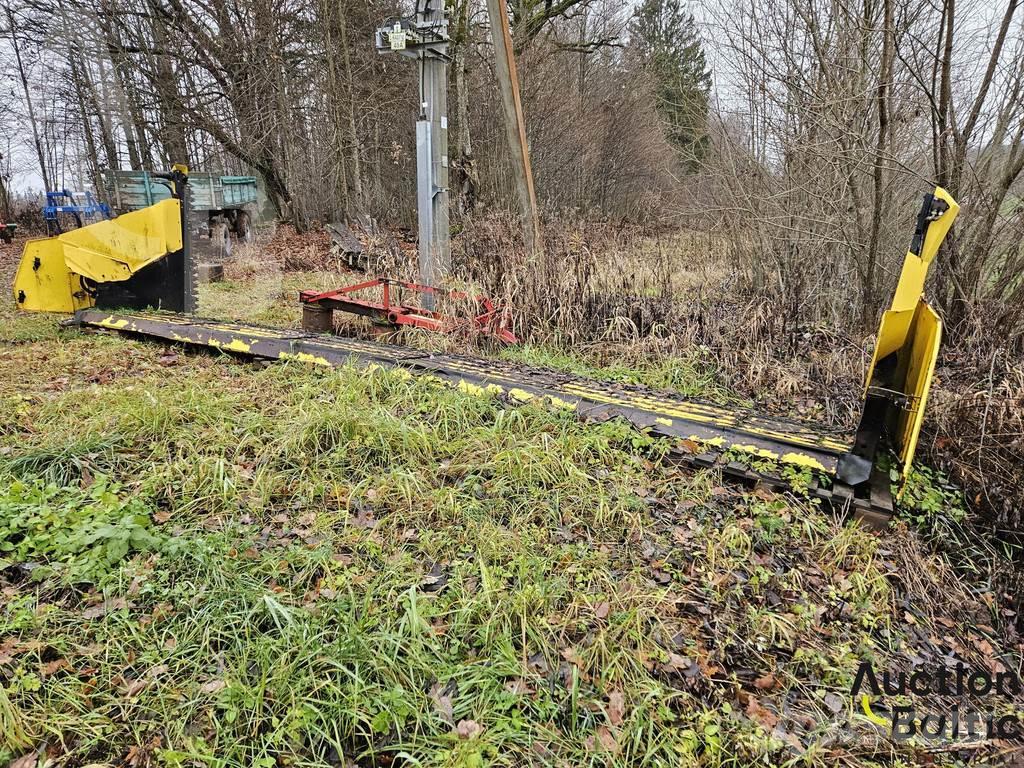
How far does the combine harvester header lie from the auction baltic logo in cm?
73

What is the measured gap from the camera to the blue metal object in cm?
1459

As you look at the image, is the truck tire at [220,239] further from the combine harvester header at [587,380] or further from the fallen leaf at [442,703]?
the fallen leaf at [442,703]

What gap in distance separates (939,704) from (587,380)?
2658mm

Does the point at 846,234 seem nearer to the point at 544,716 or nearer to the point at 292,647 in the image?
the point at 544,716

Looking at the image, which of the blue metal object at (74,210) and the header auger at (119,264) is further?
the blue metal object at (74,210)

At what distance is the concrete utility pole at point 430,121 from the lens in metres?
6.37

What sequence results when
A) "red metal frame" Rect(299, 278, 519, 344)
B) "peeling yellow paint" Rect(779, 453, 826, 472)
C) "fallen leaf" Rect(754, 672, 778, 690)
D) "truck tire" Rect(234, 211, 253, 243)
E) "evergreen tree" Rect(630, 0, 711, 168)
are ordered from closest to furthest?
1. "fallen leaf" Rect(754, 672, 778, 690)
2. "peeling yellow paint" Rect(779, 453, 826, 472)
3. "red metal frame" Rect(299, 278, 519, 344)
4. "evergreen tree" Rect(630, 0, 711, 168)
5. "truck tire" Rect(234, 211, 253, 243)

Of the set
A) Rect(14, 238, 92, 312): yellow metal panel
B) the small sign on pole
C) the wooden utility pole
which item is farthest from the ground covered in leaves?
the small sign on pole

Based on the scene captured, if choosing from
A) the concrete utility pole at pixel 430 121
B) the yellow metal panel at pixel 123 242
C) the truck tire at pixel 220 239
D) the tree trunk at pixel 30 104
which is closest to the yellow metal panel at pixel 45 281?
the yellow metal panel at pixel 123 242

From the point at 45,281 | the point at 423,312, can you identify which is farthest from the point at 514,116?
the point at 45,281

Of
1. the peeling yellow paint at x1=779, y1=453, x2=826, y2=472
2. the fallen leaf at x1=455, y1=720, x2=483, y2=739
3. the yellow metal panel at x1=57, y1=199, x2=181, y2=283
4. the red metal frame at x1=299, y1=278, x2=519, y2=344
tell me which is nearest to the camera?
the fallen leaf at x1=455, y1=720, x2=483, y2=739

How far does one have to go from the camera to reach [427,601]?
219 centimetres

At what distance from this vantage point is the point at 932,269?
4.70 meters

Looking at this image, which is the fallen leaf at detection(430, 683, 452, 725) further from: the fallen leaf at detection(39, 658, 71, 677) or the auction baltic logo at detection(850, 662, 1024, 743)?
the auction baltic logo at detection(850, 662, 1024, 743)
